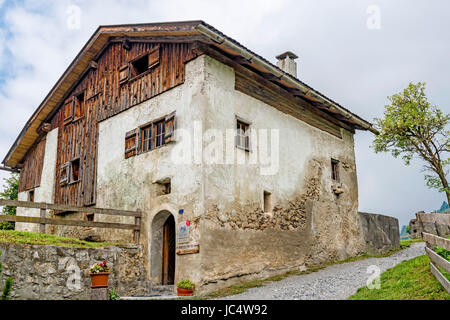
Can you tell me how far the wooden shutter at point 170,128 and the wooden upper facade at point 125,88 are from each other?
3.35 ft

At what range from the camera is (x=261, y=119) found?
12391 millimetres

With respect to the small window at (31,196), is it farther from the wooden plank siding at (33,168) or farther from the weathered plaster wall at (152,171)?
the weathered plaster wall at (152,171)

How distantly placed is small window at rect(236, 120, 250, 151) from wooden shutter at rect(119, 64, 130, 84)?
453cm

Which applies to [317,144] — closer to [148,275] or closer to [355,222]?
[355,222]

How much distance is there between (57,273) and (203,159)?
415cm

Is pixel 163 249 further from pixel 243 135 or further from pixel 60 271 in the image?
pixel 243 135

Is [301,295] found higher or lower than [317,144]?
lower

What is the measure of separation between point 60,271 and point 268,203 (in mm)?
5791

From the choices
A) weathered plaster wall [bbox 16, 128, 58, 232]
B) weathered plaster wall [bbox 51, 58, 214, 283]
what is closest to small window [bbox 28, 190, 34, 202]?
weathered plaster wall [bbox 16, 128, 58, 232]

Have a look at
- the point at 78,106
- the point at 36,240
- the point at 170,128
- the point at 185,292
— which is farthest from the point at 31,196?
the point at 185,292

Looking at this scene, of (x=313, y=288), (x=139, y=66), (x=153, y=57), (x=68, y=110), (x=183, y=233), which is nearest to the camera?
(x=313, y=288)

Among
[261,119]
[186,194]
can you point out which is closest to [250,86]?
[261,119]

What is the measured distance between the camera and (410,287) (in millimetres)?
6570

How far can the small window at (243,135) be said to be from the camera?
11.5 m
